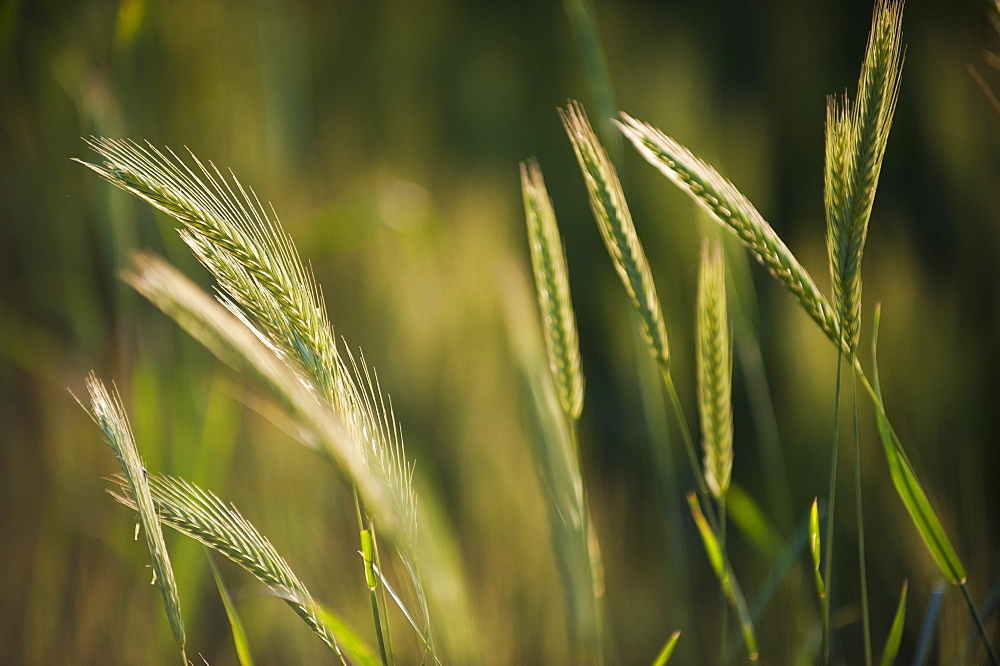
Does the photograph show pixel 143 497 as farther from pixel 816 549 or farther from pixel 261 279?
pixel 816 549

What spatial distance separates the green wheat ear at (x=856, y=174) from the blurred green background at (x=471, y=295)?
16 cm

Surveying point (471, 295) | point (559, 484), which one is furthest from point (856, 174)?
point (471, 295)

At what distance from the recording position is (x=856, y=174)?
23 cm

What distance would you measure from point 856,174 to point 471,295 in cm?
36

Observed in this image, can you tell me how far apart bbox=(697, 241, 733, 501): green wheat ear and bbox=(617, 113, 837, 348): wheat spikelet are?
27mm

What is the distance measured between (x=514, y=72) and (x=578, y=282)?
12.3 inches

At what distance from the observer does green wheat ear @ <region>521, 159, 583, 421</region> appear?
260 mm

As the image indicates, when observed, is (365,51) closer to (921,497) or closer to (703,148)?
(703,148)

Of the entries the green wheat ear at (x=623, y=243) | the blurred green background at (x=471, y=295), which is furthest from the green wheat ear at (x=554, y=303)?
the blurred green background at (x=471, y=295)

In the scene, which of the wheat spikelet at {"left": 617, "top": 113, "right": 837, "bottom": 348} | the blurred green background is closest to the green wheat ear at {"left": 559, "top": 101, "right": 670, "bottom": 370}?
the wheat spikelet at {"left": 617, "top": 113, "right": 837, "bottom": 348}

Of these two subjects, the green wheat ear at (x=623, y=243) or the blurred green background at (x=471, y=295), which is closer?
the green wheat ear at (x=623, y=243)

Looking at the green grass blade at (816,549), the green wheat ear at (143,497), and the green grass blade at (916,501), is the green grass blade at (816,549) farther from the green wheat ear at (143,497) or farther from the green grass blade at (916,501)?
the green wheat ear at (143,497)

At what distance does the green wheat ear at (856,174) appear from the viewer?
0.22 m

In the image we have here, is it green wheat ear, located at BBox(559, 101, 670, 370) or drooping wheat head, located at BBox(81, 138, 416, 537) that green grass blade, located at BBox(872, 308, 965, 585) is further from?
Result: drooping wheat head, located at BBox(81, 138, 416, 537)
